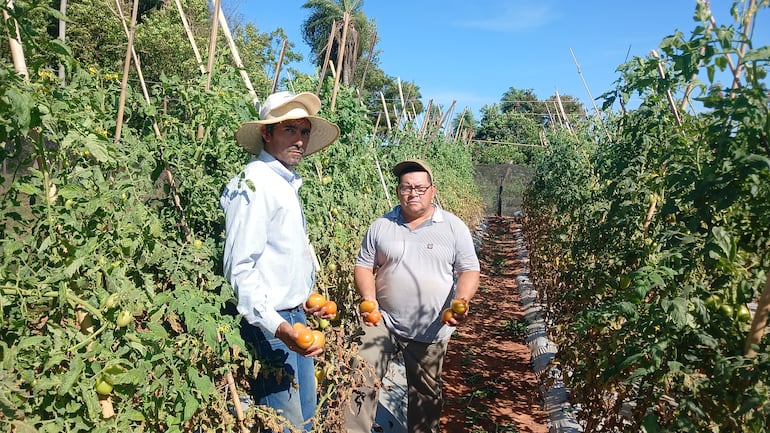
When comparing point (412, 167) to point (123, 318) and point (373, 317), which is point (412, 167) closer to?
point (373, 317)

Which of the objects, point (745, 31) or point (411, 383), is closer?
point (745, 31)

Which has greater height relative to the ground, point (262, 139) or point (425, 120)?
point (425, 120)

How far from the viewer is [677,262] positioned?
161 centimetres

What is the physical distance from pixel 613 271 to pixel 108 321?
98.2 inches

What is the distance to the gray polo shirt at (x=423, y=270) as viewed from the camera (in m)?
2.58

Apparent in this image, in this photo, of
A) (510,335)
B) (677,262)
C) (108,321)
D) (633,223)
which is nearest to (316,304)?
(108,321)

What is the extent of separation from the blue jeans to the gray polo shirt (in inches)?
25.6

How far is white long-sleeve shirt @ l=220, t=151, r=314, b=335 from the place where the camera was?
5.75ft

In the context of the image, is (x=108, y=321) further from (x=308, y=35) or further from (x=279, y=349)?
(x=308, y=35)

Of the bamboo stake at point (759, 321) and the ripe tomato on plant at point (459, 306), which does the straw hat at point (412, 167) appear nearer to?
the ripe tomato on plant at point (459, 306)

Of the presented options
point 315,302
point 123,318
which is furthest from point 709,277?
point 123,318

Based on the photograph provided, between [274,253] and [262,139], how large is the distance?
0.52 meters

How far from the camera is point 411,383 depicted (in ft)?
8.79

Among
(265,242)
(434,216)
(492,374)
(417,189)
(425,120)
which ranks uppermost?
(425,120)
